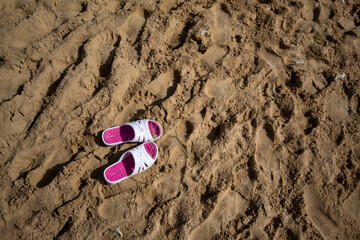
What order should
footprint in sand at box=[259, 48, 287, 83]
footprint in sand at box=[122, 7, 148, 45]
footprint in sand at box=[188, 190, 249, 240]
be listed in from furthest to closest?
footprint in sand at box=[122, 7, 148, 45], footprint in sand at box=[259, 48, 287, 83], footprint in sand at box=[188, 190, 249, 240]

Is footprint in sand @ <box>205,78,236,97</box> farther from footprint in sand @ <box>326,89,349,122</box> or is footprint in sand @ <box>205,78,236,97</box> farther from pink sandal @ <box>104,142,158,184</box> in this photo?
footprint in sand @ <box>326,89,349,122</box>

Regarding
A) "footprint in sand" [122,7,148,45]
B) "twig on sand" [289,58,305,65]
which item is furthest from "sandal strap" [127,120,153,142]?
"twig on sand" [289,58,305,65]

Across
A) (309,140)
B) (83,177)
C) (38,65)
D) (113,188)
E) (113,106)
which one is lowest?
(309,140)

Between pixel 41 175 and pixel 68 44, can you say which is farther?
pixel 68 44

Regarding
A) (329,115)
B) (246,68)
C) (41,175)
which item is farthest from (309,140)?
(41,175)

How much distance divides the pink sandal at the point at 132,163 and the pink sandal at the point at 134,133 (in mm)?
82

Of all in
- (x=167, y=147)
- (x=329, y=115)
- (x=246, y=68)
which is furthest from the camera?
(x=246, y=68)

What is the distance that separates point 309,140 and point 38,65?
9.27 feet

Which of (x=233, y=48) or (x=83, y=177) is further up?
(x=233, y=48)

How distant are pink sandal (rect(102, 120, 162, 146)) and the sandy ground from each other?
0.08 meters

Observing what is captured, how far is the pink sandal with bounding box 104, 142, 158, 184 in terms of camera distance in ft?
6.56

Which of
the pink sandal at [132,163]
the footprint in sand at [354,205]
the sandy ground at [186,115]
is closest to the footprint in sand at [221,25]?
the sandy ground at [186,115]

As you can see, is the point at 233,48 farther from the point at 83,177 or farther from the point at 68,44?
the point at 83,177

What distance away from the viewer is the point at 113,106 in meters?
Answer: 2.27
